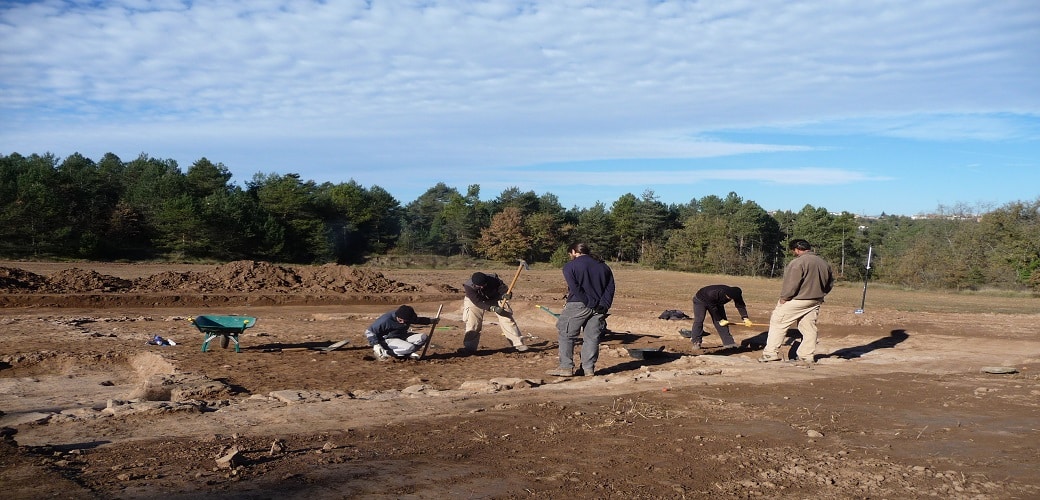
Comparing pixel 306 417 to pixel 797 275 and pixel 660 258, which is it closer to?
pixel 797 275

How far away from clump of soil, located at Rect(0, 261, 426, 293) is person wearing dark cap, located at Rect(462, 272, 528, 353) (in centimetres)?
1319

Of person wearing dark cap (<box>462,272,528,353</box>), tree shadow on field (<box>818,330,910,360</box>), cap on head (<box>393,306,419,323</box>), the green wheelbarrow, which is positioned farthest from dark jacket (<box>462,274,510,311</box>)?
tree shadow on field (<box>818,330,910,360</box>)

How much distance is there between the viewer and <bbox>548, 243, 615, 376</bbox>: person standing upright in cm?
967

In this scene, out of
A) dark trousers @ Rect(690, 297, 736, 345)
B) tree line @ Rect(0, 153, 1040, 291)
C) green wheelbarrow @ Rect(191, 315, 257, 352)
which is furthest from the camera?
tree line @ Rect(0, 153, 1040, 291)

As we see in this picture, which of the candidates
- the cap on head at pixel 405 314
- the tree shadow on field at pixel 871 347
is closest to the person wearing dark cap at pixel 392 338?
the cap on head at pixel 405 314

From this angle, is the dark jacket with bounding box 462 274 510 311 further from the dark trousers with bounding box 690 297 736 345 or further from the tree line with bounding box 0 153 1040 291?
the tree line with bounding box 0 153 1040 291

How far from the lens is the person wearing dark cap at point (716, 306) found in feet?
41.1

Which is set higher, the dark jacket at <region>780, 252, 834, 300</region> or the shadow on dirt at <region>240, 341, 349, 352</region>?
the dark jacket at <region>780, 252, 834, 300</region>

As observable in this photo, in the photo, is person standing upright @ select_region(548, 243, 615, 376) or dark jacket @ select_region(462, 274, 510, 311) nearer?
person standing upright @ select_region(548, 243, 615, 376)

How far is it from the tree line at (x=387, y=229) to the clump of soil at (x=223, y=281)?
22.0 m

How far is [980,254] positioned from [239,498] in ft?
184

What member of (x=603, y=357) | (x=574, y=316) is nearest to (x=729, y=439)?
(x=574, y=316)

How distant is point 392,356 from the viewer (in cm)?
1136

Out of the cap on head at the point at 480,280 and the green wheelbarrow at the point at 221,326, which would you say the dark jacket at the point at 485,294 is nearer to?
the cap on head at the point at 480,280
